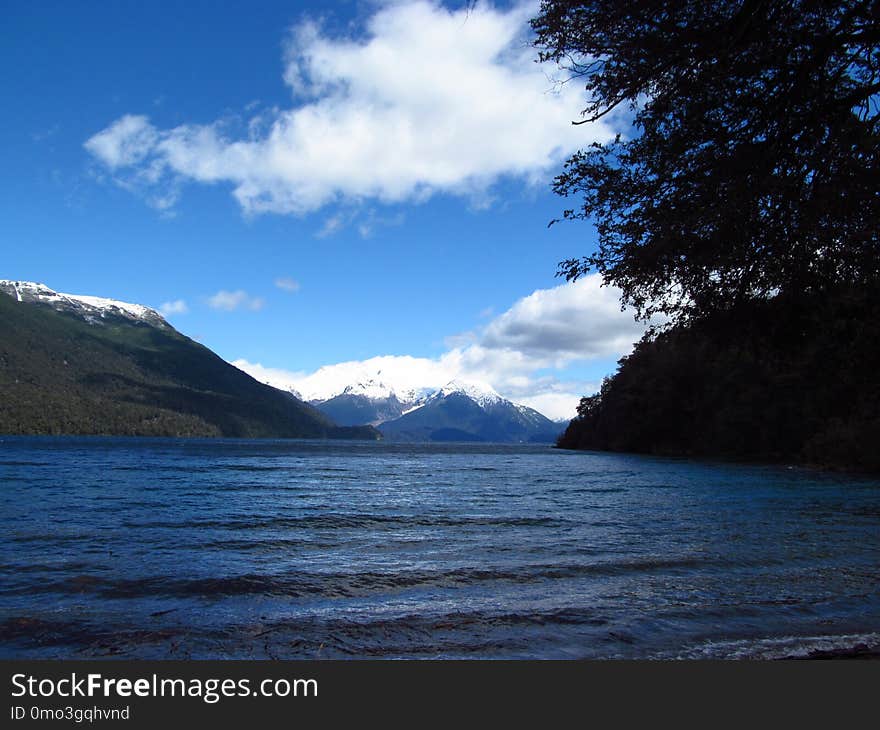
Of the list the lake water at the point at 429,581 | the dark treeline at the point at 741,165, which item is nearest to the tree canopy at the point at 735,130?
the dark treeline at the point at 741,165

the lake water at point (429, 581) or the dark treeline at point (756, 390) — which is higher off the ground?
the dark treeline at point (756, 390)

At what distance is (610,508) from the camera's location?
2738 centimetres

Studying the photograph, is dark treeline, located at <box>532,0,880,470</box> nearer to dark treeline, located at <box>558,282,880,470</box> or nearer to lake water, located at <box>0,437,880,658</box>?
dark treeline, located at <box>558,282,880,470</box>

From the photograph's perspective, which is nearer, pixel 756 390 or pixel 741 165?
pixel 741 165

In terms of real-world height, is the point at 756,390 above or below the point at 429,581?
above

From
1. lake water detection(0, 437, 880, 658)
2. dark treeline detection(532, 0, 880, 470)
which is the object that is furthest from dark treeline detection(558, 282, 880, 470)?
lake water detection(0, 437, 880, 658)

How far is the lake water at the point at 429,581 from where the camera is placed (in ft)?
28.3

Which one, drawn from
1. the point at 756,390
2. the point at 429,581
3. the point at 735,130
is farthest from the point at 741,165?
the point at 756,390

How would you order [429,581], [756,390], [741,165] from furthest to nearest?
[756,390] → [429,581] → [741,165]

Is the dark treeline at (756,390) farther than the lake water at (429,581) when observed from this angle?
Yes

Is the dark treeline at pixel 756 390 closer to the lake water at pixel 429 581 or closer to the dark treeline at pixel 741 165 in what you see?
the dark treeline at pixel 741 165

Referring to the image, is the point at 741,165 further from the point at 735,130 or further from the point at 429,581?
the point at 429,581

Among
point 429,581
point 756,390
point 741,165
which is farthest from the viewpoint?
point 756,390

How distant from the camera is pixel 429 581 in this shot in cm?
1245
